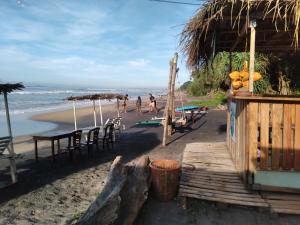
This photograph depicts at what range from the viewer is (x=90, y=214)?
3.85 m

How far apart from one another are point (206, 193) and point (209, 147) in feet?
10.6

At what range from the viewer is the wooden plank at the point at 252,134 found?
4906 mm

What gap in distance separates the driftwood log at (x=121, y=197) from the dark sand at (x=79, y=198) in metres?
0.32

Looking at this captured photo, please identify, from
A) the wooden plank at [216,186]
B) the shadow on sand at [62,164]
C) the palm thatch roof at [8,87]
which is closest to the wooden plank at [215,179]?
the wooden plank at [216,186]

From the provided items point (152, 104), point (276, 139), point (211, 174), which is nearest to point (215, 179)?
point (211, 174)

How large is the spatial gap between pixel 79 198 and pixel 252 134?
12.4 ft

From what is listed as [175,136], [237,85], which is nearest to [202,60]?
[237,85]

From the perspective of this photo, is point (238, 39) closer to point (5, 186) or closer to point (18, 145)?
point (5, 186)

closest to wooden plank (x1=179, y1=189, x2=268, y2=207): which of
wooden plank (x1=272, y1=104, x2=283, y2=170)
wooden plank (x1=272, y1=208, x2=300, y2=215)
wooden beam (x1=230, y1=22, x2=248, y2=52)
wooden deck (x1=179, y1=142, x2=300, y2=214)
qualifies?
wooden deck (x1=179, y1=142, x2=300, y2=214)

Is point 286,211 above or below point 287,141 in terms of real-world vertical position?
below

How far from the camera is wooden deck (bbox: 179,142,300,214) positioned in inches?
192

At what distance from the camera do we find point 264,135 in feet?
16.2

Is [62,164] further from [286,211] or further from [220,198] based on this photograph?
[286,211]

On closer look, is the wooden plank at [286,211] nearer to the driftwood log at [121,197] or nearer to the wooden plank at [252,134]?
the wooden plank at [252,134]
